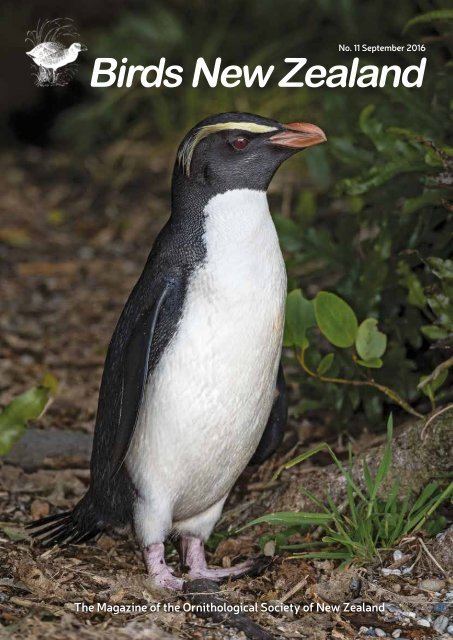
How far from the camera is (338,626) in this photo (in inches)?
125

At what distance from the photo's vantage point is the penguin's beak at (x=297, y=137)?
3.36 m

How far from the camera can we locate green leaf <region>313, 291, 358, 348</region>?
374 cm

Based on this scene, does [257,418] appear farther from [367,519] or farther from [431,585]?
[431,585]

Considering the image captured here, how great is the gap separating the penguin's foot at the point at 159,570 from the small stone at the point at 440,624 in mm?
769

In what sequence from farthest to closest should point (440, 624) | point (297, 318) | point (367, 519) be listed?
point (297, 318) → point (367, 519) → point (440, 624)

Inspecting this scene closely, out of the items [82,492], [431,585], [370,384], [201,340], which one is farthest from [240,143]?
[82,492]

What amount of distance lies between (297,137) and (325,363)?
943mm

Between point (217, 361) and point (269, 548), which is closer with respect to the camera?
point (217, 361)

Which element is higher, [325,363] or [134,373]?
[325,363]

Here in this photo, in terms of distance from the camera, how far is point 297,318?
393 centimetres

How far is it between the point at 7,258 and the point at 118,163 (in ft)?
4.81

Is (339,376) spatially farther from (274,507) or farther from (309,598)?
(309,598)

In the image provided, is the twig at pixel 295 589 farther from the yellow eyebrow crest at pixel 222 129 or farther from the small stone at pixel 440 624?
the yellow eyebrow crest at pixel 222 129

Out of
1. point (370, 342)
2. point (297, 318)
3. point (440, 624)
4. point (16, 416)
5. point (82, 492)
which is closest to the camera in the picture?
point (440, 624)
